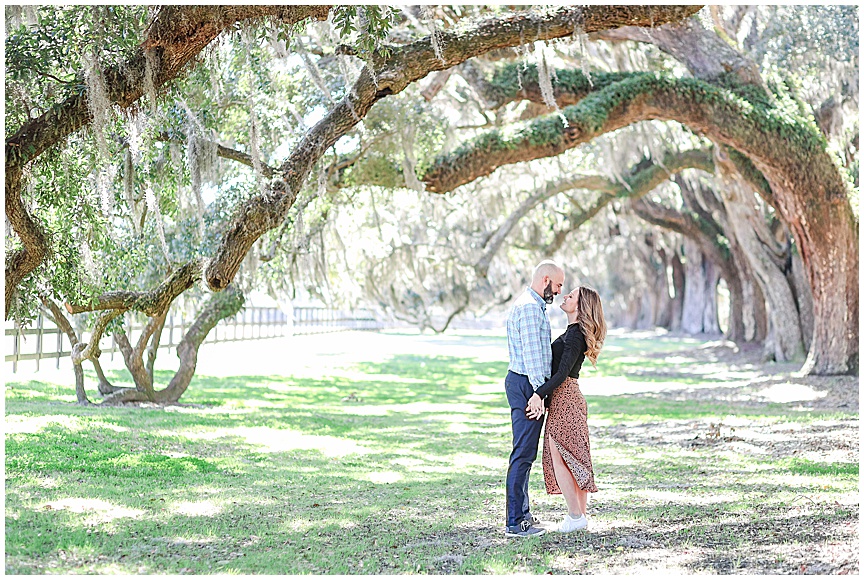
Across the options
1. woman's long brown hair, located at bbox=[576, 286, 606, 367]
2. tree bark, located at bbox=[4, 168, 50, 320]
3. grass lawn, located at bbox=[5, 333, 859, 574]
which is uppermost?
tree bark, located at bbox=[4, 168, 50, 320]

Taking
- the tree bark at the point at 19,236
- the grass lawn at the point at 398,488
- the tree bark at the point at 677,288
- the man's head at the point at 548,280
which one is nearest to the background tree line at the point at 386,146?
the tree bark at the point at 19,236

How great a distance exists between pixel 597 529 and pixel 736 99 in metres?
9.02

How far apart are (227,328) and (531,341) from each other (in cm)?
2443

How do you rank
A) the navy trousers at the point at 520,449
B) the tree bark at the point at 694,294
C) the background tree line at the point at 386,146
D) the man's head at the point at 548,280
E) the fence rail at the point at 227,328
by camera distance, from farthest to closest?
the tree bark at the point at 694,294 < the fence rail at the point at 227,328 < the background tree line at the point at 386,146 < the man's head at the point at 548,280 < the navy trousers at the point at 520,449

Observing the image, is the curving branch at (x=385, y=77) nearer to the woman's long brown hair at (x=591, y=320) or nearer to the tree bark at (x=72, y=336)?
the woman's long brown hair at (x=591, y=320)

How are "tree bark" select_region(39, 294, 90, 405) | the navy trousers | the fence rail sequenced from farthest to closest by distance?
1. the fence rail
2. "tree bark" select_region(39, 294, 90, 405)
3. the navy trousers

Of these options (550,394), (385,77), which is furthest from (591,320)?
(385,77)

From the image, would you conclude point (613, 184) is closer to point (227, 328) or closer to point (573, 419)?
point (573, 419)

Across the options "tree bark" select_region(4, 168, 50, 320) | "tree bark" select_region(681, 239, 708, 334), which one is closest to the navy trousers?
"tree bark" select_region(4, 168, 50, 320)

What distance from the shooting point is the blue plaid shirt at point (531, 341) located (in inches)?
197

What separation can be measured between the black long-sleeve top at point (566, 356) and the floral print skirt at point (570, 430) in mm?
89

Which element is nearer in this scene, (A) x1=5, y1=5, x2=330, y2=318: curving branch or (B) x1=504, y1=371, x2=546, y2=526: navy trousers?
(B) x1=504, y1=371, x2=546, y2=526: navy trousers

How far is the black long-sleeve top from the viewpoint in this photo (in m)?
4.95

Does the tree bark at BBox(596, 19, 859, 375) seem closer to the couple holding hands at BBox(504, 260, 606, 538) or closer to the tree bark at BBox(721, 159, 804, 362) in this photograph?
the tree bark at BBox(721, 159, 804, 362)
